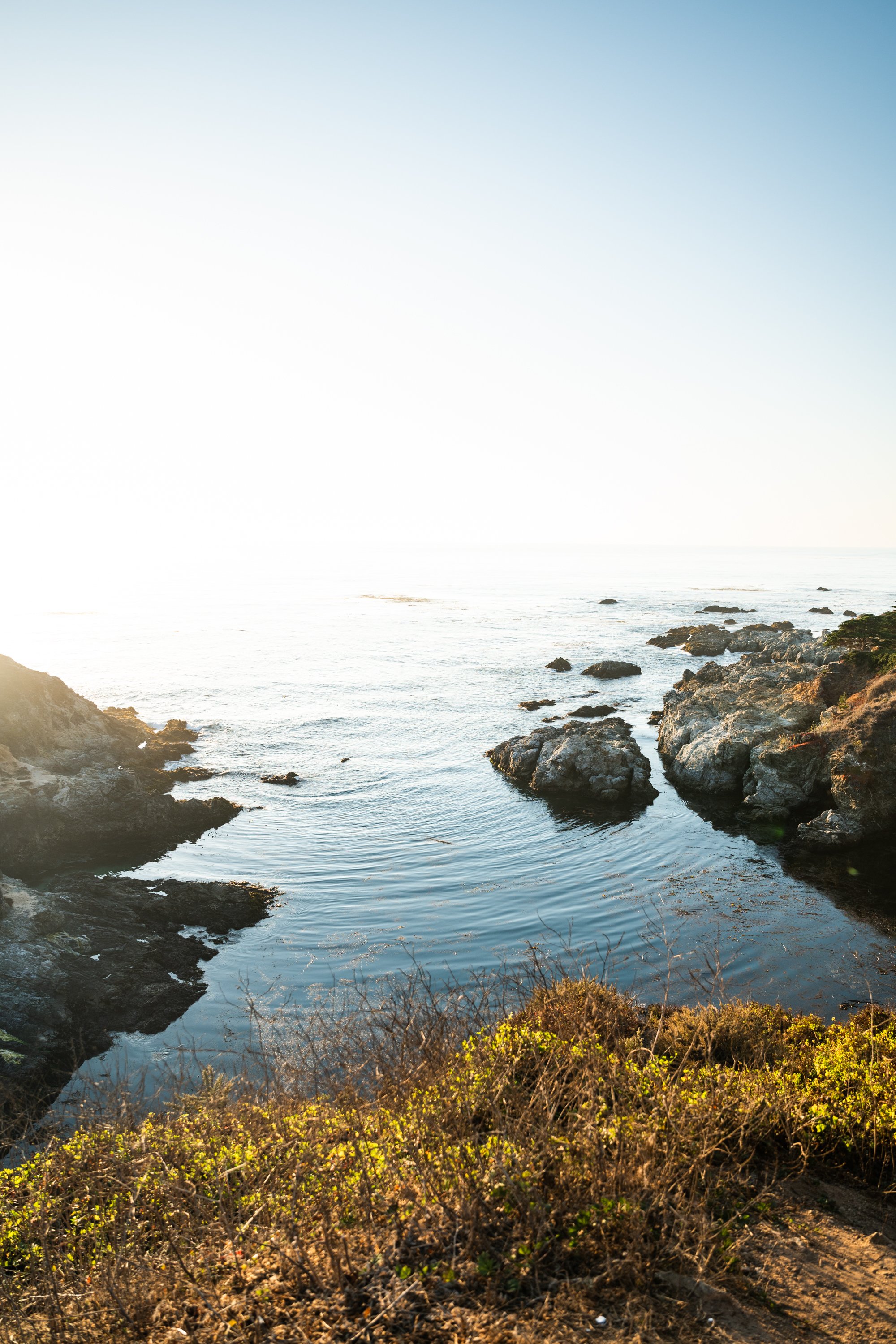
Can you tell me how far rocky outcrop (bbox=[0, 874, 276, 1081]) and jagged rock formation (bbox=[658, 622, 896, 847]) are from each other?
15.5 meters

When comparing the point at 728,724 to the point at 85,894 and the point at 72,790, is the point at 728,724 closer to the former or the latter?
the point at 85,894

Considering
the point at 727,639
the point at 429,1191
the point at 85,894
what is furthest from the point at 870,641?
the point at 429,1191

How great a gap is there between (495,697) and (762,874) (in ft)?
75.2

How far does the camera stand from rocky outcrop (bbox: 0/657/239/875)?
59.6 ft

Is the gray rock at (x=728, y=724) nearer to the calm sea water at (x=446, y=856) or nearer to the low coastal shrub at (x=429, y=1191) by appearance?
the calm sea water at (x=446, y=856)

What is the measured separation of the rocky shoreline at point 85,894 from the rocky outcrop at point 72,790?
39 millimetres

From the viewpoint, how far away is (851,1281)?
17.0 ft

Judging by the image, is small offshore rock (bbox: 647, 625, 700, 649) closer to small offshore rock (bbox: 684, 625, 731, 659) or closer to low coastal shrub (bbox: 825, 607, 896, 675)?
small offshore rock (bbox: 684, 625, 731, 659)

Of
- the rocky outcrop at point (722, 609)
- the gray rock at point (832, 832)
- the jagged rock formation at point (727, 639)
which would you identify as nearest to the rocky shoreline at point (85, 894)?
the gray rock at point (832, 832)

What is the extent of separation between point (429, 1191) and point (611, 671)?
41.8 m

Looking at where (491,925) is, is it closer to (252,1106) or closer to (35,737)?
(252,1106)

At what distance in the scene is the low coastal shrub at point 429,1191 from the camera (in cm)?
476

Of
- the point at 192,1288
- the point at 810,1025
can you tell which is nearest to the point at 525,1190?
the point at 192,1288

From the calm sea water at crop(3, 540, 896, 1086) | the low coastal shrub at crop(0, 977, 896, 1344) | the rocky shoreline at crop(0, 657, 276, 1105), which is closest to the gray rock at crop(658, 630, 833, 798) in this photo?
the calm sea water at crop(3, 540, 896, 1086)
